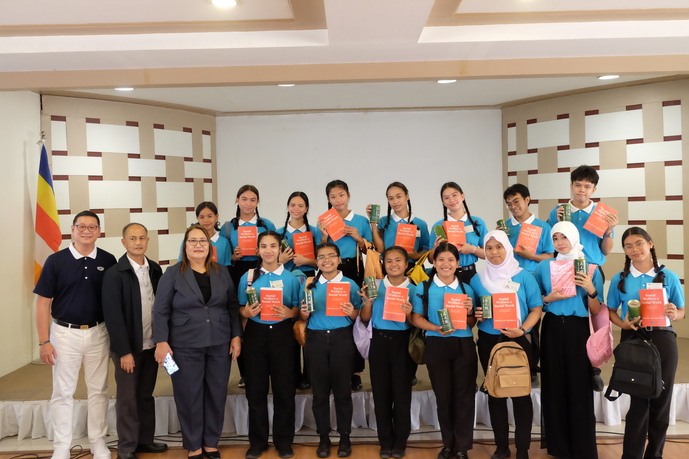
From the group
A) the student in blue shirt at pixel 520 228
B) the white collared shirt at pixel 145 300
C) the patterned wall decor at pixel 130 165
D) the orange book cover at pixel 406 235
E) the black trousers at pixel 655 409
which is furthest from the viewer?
the patterned wall decor at pixel 130 165

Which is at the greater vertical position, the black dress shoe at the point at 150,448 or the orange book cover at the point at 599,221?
the orange book cover at the point at 599,221

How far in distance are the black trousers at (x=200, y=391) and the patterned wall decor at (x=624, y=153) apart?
451cm

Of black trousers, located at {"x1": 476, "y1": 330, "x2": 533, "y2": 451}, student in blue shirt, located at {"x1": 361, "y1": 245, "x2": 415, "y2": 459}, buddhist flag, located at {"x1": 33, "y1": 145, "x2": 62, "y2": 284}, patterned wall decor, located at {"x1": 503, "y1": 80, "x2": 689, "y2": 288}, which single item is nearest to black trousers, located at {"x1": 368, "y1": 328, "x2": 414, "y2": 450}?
student in blue shirt, located at {"x1": 361, "y1": 245, "x2": 415, "y2": 459}

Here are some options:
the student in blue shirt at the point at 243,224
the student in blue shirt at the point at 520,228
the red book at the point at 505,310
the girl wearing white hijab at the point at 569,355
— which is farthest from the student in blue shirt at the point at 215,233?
the girl wearing white hijab at the point at 569,355

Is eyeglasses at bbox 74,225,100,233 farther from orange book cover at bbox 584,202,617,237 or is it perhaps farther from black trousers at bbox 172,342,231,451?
orange book cover at bbox 584,202,617,237

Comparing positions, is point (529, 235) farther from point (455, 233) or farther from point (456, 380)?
point (456, 380)

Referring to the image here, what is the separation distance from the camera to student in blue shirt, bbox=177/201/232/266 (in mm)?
4234

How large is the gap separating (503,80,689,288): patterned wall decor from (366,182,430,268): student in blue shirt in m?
2.87

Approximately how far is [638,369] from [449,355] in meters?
1.06

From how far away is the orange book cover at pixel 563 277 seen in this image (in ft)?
11.1

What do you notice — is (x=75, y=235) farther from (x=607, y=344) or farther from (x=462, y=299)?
(x=607, y=344)

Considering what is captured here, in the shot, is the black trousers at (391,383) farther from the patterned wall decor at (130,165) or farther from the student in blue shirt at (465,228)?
the patterned wall decor at (130,165)

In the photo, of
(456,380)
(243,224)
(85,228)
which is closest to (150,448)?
(85,228)

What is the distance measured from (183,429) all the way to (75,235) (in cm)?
144
